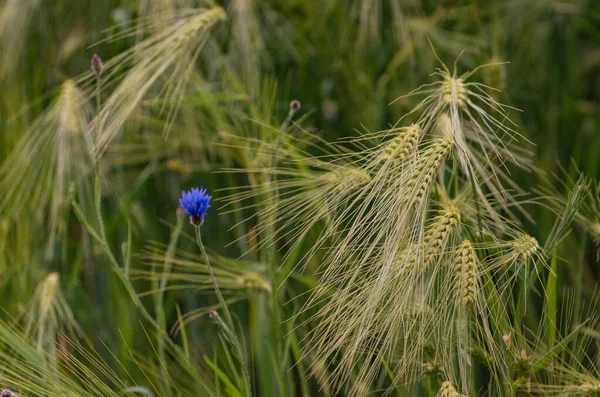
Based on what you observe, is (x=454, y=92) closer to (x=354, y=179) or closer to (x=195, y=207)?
(x=354, y=179)

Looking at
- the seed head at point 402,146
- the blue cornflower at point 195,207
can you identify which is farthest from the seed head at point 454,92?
the blue cornflower at point 195,207

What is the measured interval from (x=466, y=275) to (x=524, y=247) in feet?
0.22

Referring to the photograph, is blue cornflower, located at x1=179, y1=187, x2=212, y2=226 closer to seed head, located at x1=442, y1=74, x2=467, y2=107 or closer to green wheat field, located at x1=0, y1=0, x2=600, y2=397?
green wheat field, located at x1=0, y1=0, x2=600, y2=397

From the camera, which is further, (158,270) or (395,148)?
(158,270)

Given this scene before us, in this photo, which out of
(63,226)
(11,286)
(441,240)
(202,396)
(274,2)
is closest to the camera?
(441,240)

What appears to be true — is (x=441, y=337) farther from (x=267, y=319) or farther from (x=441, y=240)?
(x=267, y=319)

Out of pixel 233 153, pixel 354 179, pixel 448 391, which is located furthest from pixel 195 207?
pixel 233 153

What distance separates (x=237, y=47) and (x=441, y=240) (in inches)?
28.5

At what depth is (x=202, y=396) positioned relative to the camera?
89 cm

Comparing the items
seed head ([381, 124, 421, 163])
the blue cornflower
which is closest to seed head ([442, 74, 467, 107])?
seed head ([381, 124, 421, 163])

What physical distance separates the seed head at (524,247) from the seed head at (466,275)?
0.04 metres

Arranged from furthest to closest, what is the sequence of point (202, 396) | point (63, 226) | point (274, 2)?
point (274, 2)
point (63, 226)
point (202, 396)

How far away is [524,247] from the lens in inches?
24.9

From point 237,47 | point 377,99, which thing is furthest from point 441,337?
point 237,47
